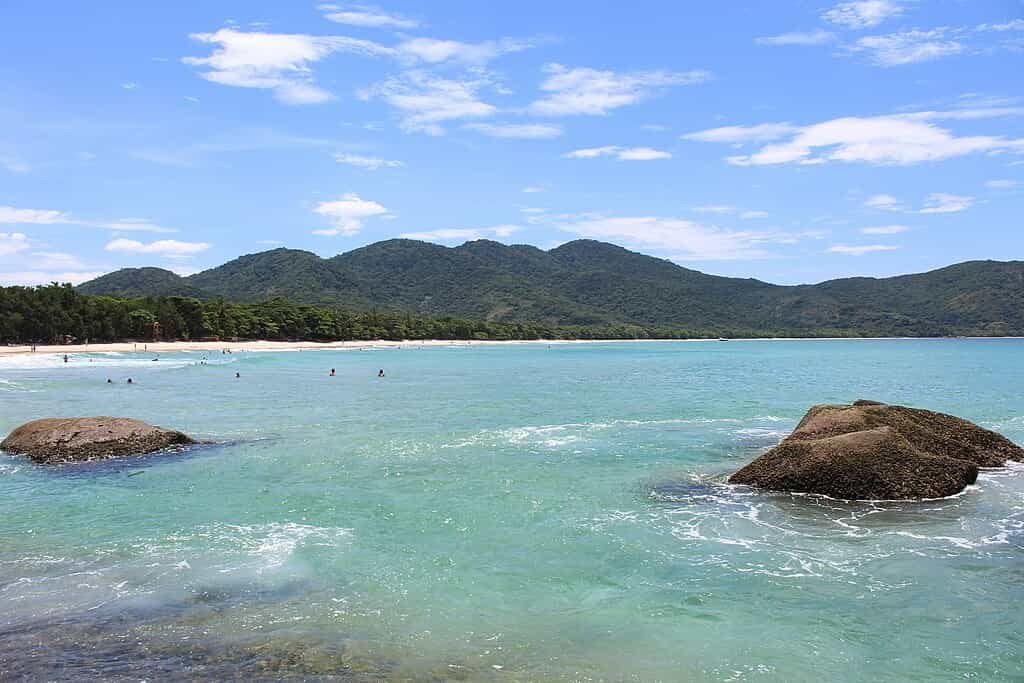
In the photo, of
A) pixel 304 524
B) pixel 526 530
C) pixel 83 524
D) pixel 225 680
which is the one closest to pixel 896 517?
pixel 526 530

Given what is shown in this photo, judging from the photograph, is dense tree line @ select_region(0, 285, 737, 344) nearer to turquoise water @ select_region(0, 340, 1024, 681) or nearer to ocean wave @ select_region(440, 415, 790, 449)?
turquoise water @ select_region(0, 340, 1024, 681)

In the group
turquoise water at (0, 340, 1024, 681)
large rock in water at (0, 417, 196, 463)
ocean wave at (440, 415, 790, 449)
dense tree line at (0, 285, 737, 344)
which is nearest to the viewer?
turquoise water at (0, 340, 1024, 681)

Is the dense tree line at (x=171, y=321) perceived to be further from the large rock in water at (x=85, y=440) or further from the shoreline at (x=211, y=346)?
the large rock in water at (x=85, y=440)

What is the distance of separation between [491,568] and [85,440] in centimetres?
1564

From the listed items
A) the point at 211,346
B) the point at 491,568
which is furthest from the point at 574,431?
the point at 211,346

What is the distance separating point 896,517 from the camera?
49.3 ft

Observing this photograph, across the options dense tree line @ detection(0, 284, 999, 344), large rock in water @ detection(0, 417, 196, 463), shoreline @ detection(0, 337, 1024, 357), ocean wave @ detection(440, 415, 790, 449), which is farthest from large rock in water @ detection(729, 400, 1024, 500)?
dense tree line @ detection(0, 284, 999, 344)

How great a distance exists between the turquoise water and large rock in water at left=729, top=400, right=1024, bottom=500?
2.07ft

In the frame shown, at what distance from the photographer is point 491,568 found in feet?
40.3

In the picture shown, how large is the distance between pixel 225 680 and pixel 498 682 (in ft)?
10.0

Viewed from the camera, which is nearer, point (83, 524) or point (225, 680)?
point (225, 680)

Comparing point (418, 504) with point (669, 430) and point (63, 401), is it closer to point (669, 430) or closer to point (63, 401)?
point (669, 430)

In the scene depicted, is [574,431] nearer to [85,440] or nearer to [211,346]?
[85,440]

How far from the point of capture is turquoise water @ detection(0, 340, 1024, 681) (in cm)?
889
